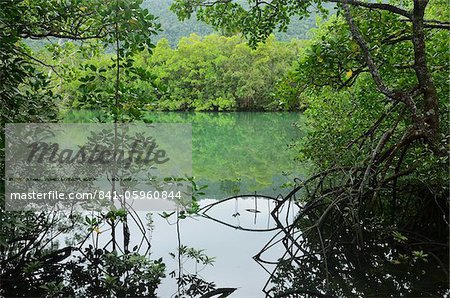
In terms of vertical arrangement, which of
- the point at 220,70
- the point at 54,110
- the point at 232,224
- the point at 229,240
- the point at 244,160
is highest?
the point at 220,70

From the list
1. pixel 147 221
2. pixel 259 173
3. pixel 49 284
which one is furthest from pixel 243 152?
pixel 49 284

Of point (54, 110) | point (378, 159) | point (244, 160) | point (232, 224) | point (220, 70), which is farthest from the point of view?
point (220, 70)

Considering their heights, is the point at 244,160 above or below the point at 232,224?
above

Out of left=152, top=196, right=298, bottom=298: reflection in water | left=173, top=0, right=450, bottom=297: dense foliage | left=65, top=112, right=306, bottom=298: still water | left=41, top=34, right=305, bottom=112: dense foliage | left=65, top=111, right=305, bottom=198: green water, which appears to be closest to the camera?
left=173, top=0, right=450, bottom=297: dense foliage

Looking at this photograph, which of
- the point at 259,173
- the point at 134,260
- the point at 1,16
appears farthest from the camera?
the point at 259,173

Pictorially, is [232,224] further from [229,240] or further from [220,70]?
[220,70]

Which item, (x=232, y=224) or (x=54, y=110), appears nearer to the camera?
(x=54, y=110)

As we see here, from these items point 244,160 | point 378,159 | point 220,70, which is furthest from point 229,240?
point 220,70

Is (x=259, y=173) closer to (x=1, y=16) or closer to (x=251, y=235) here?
(x=251, y=235)

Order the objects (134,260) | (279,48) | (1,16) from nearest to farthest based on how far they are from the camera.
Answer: (1,16) < (134,260) < (279,48)

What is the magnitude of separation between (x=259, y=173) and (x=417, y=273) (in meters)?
6.44

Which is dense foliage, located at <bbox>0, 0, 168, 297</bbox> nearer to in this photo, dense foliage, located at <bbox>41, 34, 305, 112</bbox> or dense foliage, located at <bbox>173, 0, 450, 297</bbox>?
dense foliage, located at <bbox>173, 0, 450, 297</bbox>

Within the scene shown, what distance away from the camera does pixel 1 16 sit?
3184mm

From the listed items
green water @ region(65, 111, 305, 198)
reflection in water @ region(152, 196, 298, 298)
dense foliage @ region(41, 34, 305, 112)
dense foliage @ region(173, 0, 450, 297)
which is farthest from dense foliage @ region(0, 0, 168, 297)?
dense foliage @ region(41, 34, 305, 112)
